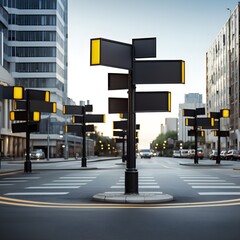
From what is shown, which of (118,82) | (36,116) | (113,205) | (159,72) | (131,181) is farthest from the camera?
(36,116)

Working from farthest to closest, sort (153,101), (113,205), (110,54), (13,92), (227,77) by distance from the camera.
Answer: (227,77), (13,92), (153,101), (110,54), (113,205)

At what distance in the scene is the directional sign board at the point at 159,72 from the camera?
14609 mm

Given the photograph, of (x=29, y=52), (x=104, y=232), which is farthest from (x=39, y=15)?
(x=104, y=232)

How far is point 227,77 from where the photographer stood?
121312mm

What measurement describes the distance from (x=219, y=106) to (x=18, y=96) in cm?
10932

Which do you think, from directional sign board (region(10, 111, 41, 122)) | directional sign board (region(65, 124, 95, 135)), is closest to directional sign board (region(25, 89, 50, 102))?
directional sign board (region(10, 111, 41, 122))

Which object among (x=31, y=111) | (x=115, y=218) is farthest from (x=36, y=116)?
(x=115, y=218)

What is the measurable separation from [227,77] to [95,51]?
11094 centimetres

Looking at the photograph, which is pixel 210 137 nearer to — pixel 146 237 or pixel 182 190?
pixel 182 190

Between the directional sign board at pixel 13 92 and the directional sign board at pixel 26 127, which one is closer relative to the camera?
the directional sign board at pixel 13 92

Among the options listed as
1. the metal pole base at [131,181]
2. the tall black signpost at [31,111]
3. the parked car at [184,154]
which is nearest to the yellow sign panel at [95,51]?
the metal pole base at [131,181]

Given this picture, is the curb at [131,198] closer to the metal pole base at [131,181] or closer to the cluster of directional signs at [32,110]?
the metal pole base at [131,181]

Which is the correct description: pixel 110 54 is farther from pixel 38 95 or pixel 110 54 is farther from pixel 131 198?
pixel 38 95

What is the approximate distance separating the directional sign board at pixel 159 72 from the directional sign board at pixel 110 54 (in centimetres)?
36
